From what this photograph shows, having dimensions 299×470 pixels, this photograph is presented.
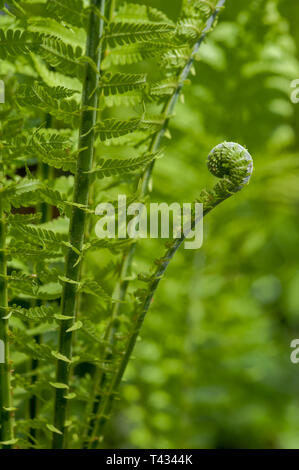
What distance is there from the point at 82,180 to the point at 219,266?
0.99 metres

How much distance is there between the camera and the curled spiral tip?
385mm

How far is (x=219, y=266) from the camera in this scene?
1.35 meters

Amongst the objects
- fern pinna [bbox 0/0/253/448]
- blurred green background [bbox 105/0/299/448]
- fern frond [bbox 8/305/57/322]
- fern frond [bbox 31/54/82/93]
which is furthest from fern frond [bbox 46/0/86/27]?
blurred green background [bbox 105/0/299/448]

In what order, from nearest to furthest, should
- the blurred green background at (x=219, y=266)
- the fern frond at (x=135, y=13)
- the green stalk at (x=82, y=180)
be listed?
the green stalk at (x=82, y=180), the fern frond at (x=135, y=13), the blurred green background at (x=219, y=266)

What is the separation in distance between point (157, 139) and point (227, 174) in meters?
0.14

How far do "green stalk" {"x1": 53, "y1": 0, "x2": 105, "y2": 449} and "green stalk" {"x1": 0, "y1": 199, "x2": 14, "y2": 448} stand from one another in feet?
0.14

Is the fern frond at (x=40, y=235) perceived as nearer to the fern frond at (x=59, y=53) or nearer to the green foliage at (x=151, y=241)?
the green foliage at (x=151, y=241)

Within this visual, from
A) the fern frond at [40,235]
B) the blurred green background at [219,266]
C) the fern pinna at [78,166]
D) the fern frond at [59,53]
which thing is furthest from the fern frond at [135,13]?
the blurred green background at [219,266]

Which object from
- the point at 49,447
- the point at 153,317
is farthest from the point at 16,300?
the point at 153,317

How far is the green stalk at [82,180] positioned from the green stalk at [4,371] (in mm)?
43

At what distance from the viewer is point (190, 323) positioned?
Result: 49.0 inches

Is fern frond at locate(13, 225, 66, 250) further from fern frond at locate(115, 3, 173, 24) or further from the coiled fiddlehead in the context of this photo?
fern frond at locate(115, 3, 173, 24)

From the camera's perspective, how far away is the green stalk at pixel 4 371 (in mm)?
410

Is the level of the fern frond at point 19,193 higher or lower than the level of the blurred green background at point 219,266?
lower
